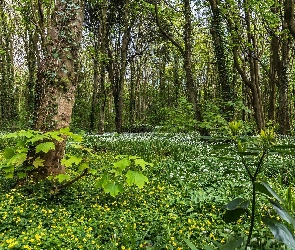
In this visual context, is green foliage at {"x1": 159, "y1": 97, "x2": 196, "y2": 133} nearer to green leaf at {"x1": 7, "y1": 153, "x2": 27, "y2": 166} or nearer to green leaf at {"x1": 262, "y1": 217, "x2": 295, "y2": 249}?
green leaf at {"x1": 7, "y1": 153, "x2": 27, "y2": 166}

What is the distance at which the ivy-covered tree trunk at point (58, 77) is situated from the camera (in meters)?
5.62

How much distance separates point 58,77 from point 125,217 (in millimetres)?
3184

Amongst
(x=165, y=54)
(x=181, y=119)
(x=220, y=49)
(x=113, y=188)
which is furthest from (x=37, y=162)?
(x=165, y=54)

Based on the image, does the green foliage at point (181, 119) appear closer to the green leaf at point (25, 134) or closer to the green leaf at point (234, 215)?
the green leaf at point (25, 134)

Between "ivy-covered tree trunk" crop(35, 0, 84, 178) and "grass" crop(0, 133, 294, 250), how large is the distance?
2.85ft

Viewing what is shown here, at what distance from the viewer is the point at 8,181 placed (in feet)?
18.2

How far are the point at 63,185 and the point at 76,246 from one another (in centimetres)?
181

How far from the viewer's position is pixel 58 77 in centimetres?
571

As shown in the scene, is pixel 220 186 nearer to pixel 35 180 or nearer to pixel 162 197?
pixel 162 197

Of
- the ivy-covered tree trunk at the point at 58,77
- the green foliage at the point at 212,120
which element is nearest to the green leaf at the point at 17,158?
the ivy-covered tree trunk at the point at 58,77

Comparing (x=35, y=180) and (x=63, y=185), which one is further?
(x=35, y=180)

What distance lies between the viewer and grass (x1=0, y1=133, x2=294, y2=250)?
3576mm

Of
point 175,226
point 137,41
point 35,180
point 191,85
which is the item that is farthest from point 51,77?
point 137,41

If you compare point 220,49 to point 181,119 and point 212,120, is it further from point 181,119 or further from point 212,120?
point 181,119
